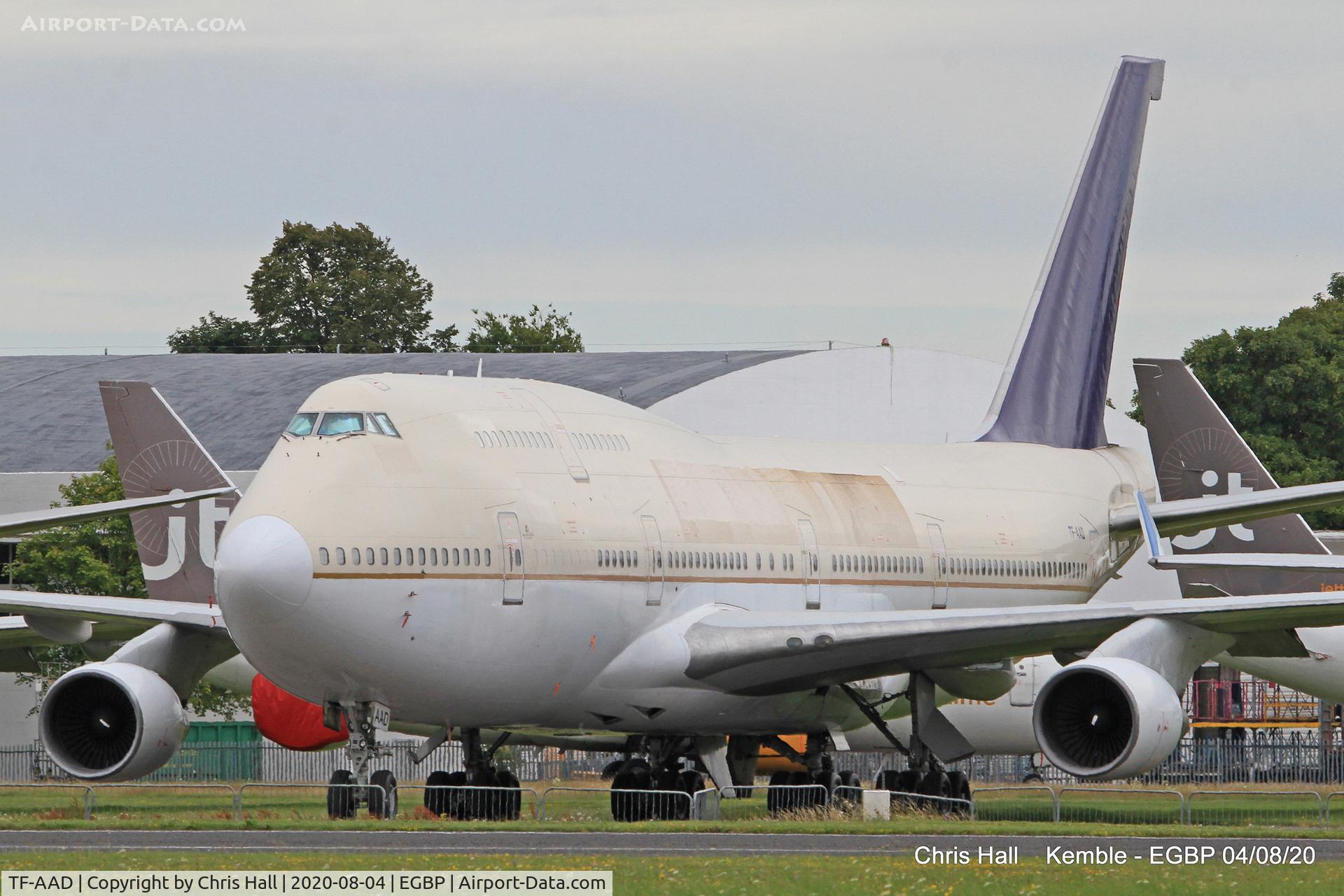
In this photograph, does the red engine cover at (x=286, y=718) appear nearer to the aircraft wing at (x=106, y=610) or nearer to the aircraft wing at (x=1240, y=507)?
the aircraft wing at (x=106, y=610)

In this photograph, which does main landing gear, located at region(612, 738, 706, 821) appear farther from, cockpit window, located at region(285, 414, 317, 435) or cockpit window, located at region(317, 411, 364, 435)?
cockpit window, located at region(285, 414, 317, 435)

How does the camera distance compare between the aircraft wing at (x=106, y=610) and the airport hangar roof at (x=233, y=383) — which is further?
the airport hangar roof at (x=233, y=383)

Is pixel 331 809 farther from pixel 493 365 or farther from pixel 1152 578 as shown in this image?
pixel 493 365

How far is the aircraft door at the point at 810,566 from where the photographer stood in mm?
29281

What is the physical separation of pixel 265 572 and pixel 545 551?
3.83 meters

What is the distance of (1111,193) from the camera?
38844 mm

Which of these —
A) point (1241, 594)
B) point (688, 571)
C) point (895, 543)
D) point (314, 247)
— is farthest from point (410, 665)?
point (314, 247)

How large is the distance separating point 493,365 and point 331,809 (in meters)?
40.4

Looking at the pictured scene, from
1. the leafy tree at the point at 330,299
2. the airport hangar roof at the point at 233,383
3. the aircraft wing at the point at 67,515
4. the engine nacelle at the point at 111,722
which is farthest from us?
the leafy tree at the point at 330,299

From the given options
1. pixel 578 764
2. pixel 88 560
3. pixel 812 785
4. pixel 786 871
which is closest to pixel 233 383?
pixel 88 560

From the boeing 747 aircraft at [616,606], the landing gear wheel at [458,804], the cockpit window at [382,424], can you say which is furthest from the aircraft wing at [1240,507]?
the cockpit window at [382,424]

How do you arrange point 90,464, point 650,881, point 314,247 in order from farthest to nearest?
point 314,247 → point 90,464 → point 650,881

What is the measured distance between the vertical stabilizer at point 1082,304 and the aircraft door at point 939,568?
17.5ft

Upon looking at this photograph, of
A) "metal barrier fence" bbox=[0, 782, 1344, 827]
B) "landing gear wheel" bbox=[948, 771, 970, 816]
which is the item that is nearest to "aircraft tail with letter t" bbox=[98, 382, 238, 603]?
"metal barrier fence" bbox=[0, 782, 1344, 827]
